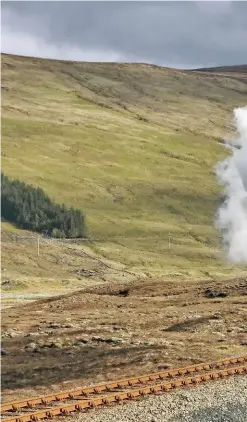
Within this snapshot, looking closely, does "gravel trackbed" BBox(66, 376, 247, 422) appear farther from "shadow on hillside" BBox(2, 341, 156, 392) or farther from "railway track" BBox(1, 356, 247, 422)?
"shadow on hillside" BBox(2, 341, 156, 392)

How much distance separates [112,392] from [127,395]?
1.78 m

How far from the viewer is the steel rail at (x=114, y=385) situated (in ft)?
92.8

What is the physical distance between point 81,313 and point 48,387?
30789 millimetres

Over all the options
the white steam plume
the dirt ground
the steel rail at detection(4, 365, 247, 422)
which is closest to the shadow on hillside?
the dirt ground

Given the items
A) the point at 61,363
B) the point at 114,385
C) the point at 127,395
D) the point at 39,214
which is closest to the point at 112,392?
the point at 114,385

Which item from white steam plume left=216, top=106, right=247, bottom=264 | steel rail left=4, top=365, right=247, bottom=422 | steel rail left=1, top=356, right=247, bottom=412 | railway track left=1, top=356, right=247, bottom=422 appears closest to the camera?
steel rail left=4, top=365, right=247, bottom=422

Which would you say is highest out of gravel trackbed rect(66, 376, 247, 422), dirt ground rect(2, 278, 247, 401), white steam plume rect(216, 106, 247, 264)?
white steam plume rect(216, 106, 247, 264)

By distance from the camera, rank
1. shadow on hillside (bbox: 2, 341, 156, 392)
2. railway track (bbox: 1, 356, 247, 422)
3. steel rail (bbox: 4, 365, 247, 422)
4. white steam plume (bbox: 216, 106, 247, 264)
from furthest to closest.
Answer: white steam plume (bbox: 216, 106, 247, 264) → shadow on hillside (bbox: 2, 341, 156, 392) → railway track (bbox: 1, 356, 247, 422) → steel rail (bbox: 4, 365, 247, 422)

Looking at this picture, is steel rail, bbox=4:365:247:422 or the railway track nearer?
steel rail, bbox=4:365:247:422

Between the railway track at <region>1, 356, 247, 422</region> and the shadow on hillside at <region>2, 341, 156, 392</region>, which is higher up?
the railway track at <region>1, 356, 247, 422</region>

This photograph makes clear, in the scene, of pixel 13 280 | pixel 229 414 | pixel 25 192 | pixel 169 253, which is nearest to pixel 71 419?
pixel 229 414

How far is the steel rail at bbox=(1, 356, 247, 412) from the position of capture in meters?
28.3

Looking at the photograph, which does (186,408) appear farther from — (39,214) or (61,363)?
(39,214)

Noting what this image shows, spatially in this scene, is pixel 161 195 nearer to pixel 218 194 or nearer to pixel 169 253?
pixel 218 194
